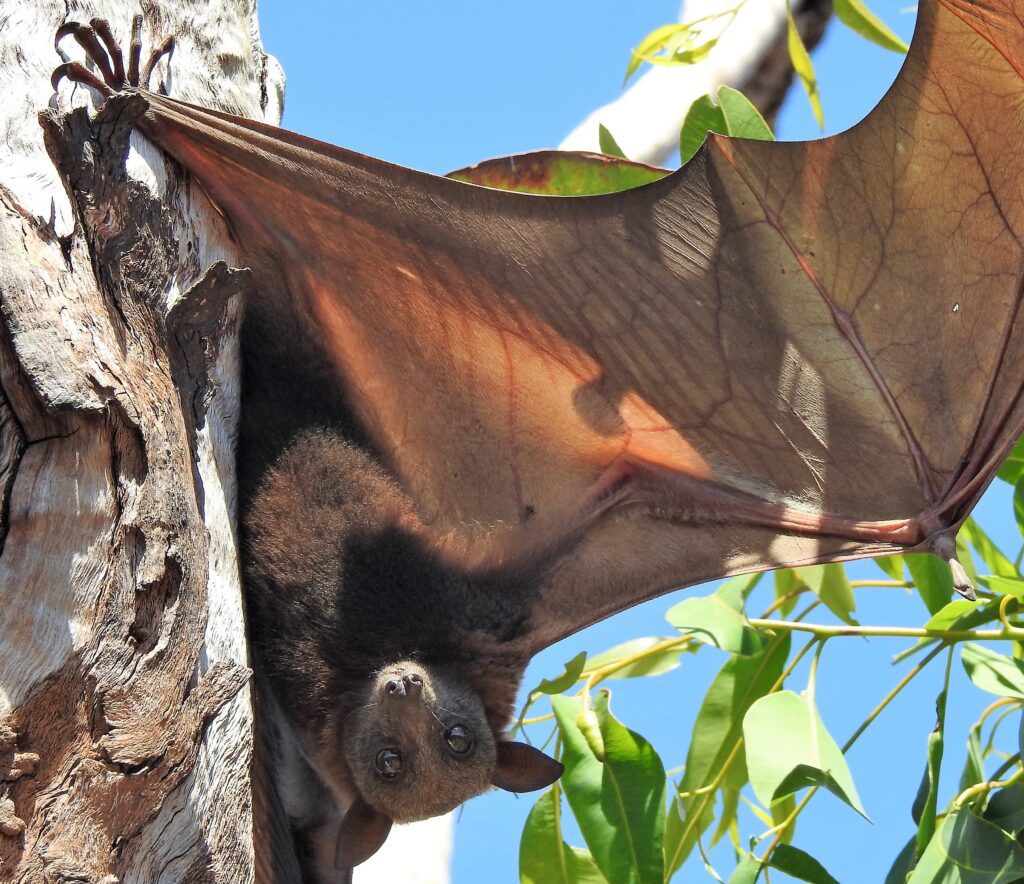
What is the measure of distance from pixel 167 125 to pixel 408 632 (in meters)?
1.44

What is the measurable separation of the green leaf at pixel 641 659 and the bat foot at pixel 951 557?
105cm

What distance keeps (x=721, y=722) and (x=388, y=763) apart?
0.97 m

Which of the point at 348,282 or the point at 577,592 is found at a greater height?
the point at 348,282

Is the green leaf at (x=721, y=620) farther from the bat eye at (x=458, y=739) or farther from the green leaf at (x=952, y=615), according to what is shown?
the bat eye at (x=458, y=739)

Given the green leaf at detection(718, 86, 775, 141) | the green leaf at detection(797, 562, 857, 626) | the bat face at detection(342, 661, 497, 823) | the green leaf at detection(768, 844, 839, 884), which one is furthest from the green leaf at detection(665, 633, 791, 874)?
the green leaf at detection(718, 86, 775, 141)

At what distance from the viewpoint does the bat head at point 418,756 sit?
3152 millimetres

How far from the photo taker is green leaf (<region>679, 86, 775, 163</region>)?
129 inches

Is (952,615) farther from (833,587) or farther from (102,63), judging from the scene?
(102,63)

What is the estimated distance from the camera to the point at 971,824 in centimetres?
286

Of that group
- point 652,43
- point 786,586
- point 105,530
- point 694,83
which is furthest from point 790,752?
point 694,83

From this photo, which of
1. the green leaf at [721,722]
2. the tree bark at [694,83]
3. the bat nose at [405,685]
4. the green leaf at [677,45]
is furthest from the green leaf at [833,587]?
the tree bark at [694,83]

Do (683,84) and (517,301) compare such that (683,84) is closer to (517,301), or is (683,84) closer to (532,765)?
(517,301)

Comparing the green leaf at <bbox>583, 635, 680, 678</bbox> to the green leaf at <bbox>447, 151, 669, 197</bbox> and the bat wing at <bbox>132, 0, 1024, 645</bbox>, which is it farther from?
the green leaf at <bbox>447, 151, 669, 197</bbox>

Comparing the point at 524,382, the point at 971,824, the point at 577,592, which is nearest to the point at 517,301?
the point at 524,382
